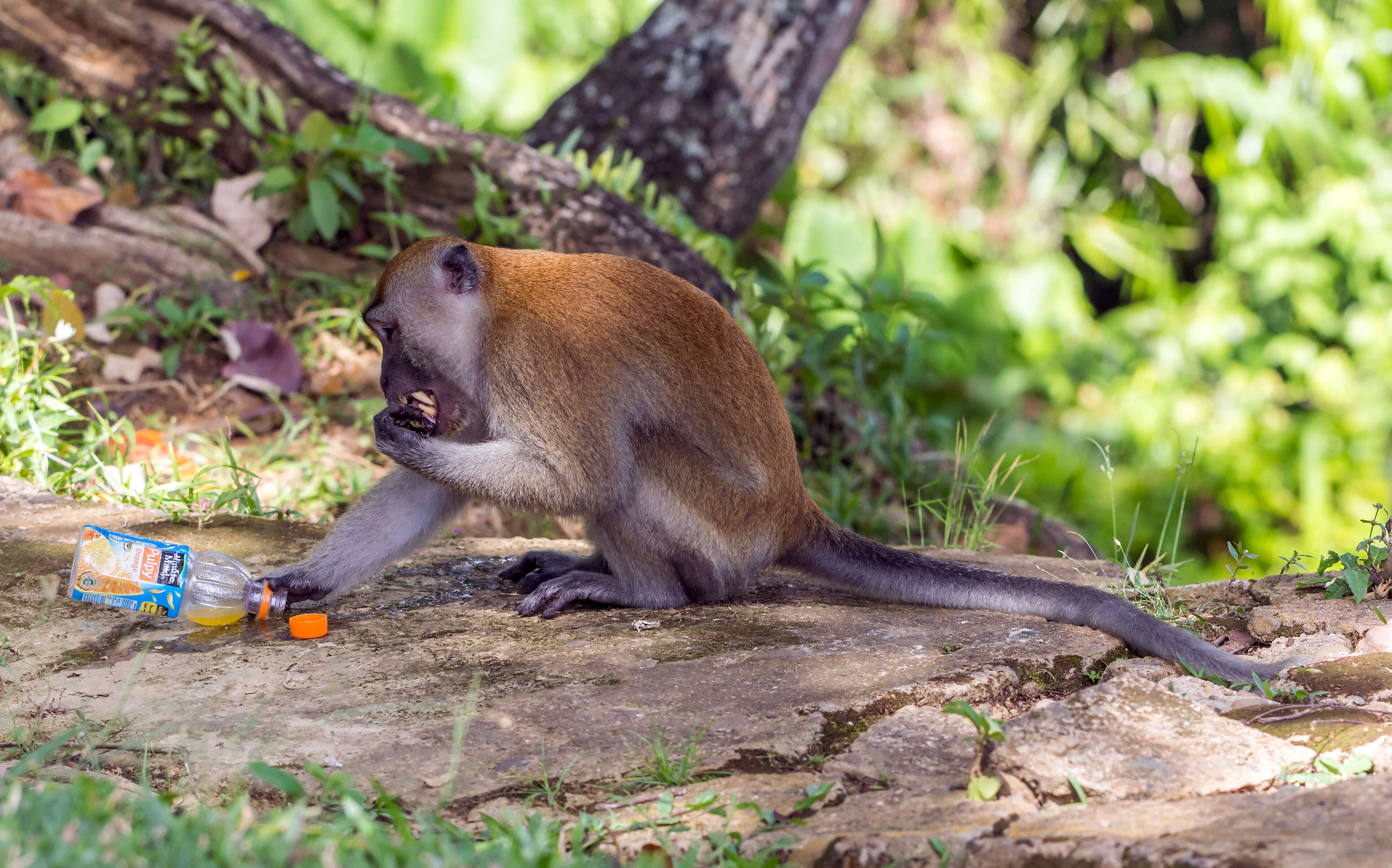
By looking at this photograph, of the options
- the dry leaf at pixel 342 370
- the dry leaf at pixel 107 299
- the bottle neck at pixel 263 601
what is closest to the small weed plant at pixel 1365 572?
the bottle neck at pixel 263 601

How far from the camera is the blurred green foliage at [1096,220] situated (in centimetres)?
766

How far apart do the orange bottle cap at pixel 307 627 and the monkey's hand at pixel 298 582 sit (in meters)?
0.20

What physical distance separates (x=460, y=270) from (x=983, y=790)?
6.60ft

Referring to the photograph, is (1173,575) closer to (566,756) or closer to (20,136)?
(566,756)

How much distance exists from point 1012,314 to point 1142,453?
1.58m

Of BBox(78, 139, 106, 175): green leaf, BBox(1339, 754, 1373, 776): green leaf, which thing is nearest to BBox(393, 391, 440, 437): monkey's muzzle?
BBox(1339, 754, 1373, 776): green leaf

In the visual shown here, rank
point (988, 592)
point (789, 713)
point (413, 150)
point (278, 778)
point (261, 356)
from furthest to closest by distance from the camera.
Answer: point (413, 150) < point (261, 356) < point (988, 592) < point (789, 713) < point (278, 778)

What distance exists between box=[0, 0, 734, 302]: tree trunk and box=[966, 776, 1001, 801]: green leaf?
12.0ft

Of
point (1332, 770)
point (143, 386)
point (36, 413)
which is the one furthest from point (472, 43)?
point (1332, 770)

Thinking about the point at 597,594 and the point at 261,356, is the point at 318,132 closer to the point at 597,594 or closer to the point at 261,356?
the point at 261,356

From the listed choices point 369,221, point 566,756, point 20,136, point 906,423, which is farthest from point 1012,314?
point 566,756

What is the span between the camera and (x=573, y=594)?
3461 millimetres

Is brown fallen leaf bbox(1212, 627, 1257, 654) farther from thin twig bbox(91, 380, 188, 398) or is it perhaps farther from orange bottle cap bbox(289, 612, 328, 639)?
thin twig bbox(91, 380, 188, 398)

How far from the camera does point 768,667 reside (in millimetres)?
2926
